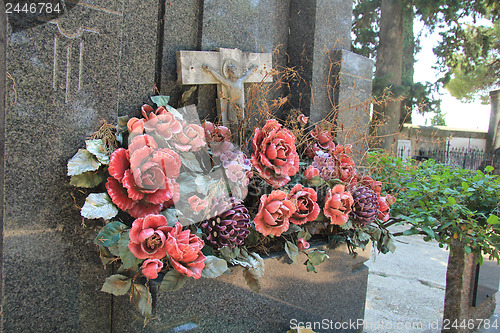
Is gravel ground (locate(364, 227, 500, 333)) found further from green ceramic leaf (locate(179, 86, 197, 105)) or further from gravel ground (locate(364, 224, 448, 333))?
green ceramic leaf (locate(179, 86, 197, 105))

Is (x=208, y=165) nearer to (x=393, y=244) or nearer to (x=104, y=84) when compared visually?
(x=104, y=84)

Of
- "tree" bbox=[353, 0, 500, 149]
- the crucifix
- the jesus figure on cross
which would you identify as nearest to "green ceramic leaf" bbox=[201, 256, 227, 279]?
the crucifix

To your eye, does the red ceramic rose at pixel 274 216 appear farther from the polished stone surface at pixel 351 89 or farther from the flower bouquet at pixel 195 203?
the polished stone surface at pixel 351 89

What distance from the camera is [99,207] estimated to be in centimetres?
155

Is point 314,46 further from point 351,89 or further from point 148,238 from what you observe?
point 148,238

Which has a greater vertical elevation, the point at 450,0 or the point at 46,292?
the point at 450,0

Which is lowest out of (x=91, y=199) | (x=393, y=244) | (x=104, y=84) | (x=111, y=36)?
A: (x=393, y=244)

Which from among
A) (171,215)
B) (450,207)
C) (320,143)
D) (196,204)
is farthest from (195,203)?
(450,207)

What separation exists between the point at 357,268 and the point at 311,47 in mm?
1799

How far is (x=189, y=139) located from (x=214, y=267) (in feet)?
2.10

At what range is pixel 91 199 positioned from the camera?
1.56 meters

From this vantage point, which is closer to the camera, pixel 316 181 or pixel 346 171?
pixel 316 181

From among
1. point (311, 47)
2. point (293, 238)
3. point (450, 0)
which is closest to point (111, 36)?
point (293, 238)

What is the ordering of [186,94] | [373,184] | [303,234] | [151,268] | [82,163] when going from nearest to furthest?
[151,268], [82,163], [303,234], [186,94], [373,184]
